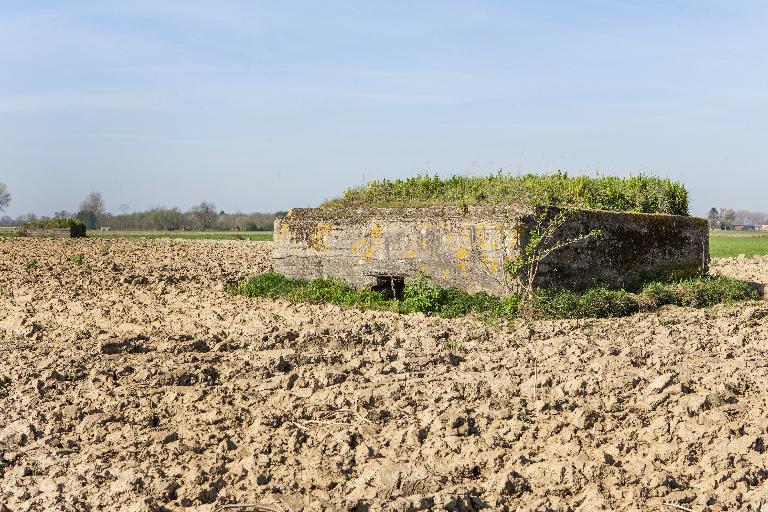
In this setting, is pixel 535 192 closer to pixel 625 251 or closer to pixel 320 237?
pixel 625 251

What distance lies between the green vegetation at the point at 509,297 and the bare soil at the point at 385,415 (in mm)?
670

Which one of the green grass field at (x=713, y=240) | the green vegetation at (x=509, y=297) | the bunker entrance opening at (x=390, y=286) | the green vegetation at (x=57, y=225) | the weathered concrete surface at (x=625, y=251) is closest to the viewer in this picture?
the green vegetation at (x=509, y=297)

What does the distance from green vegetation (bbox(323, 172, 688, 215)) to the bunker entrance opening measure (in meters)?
1.19

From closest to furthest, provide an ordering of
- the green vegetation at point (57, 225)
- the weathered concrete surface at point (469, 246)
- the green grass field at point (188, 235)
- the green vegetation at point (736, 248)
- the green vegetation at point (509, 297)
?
the green vegetation at point (509, 297), the weathered concrete surface at point (469, 246), the green vegetation at point (736, 248), the green vegetation at point (57, 225), the green grass field at point (188, 235)

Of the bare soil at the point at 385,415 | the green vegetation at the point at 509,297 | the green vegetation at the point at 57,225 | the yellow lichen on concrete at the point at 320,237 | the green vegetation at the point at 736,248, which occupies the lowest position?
the bare soil at the point at 385,415

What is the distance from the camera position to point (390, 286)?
13.3 m

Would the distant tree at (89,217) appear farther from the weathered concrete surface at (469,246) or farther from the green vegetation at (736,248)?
the weathered concrete surface at (469,246)

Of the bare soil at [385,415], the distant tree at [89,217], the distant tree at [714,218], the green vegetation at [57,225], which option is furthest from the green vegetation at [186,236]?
the distant tree at [714,218]

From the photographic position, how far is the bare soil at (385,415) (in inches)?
203

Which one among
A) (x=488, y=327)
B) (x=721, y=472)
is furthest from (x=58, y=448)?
(x=488, y=327)

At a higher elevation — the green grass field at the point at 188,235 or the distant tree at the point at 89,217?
the distant tree at the point at 89,217

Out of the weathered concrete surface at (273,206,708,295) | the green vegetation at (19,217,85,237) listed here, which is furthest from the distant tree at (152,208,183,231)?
the weathered concrete surface at (273,206,708,295)

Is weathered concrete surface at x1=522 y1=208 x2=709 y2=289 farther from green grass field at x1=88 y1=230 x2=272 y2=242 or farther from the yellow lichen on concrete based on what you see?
green grass field at x1=88 y1=230 x2=272 y2=242

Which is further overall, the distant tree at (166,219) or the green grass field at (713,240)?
the distant tree at (166,219)
